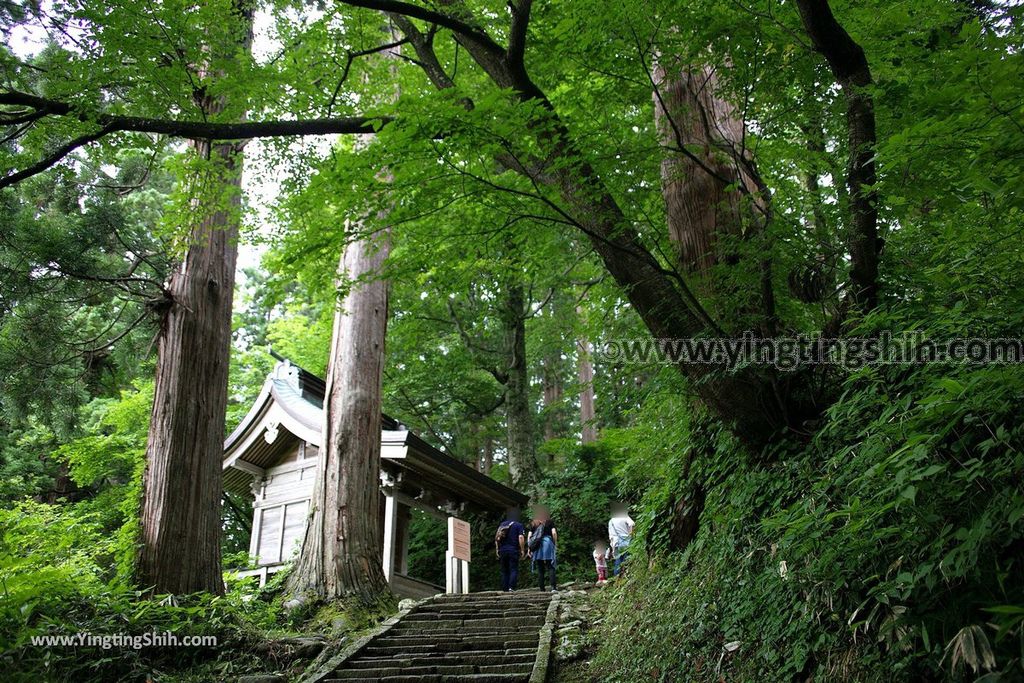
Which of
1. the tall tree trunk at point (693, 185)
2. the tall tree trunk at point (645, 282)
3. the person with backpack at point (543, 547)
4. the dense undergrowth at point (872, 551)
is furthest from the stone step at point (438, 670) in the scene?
the person with backpack at point (543, 547)

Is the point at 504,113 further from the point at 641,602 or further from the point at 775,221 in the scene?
the point at 641,602

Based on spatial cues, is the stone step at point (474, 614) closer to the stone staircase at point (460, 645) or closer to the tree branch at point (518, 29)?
the stone staircase at point (460, 645)

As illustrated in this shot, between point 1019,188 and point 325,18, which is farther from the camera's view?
point 325,18

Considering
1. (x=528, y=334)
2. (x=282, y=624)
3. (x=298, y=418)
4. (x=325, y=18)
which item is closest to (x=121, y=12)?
(x=325, y=18)

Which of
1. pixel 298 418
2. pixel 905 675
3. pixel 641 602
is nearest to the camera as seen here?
pixel 905 675

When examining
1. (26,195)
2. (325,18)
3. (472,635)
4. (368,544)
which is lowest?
(472,635)

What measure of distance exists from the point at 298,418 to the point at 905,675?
1249 cm

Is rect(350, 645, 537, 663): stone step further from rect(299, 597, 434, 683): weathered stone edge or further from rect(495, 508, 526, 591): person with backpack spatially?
rect(495, 508, 526, 591): person with backpack

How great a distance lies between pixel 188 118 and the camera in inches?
221

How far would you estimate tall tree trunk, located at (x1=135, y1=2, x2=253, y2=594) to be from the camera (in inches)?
274

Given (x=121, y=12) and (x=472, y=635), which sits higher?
(x=121, y=12)

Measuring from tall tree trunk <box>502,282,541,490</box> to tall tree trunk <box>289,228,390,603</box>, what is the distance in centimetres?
A: 688

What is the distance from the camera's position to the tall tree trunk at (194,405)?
6.97 meters

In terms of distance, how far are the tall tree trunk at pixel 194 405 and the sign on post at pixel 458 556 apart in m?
5.30
